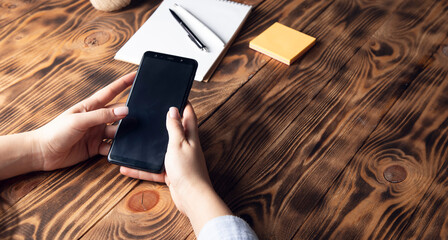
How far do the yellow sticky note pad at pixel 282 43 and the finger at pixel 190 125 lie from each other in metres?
0.29

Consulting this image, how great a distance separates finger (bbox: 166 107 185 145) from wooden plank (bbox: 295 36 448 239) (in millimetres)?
254

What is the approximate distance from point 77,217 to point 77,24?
60 cm

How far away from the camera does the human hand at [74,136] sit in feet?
2.30

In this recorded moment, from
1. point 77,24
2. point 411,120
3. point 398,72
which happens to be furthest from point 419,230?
point 77,24

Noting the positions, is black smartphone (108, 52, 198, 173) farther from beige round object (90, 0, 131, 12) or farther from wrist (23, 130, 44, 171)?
beige round object (90, 0, 131, 12)

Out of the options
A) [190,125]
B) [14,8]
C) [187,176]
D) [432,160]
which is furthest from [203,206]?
[14,8]

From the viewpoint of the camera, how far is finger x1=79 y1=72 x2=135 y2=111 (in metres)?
0.77

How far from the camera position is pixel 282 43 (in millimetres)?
954

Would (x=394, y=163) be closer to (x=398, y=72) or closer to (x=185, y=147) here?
(x=398, y=72)

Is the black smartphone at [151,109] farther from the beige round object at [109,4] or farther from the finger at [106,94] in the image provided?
the beige round object at [109,4]

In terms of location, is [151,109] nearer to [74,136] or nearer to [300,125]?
[74,136]

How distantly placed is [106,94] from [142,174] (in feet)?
0.63

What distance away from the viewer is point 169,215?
68 cm

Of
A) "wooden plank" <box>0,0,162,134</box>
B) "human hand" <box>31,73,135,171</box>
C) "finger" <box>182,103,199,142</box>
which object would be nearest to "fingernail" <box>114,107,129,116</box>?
"human hand" <box>31,73,135,171</box>
